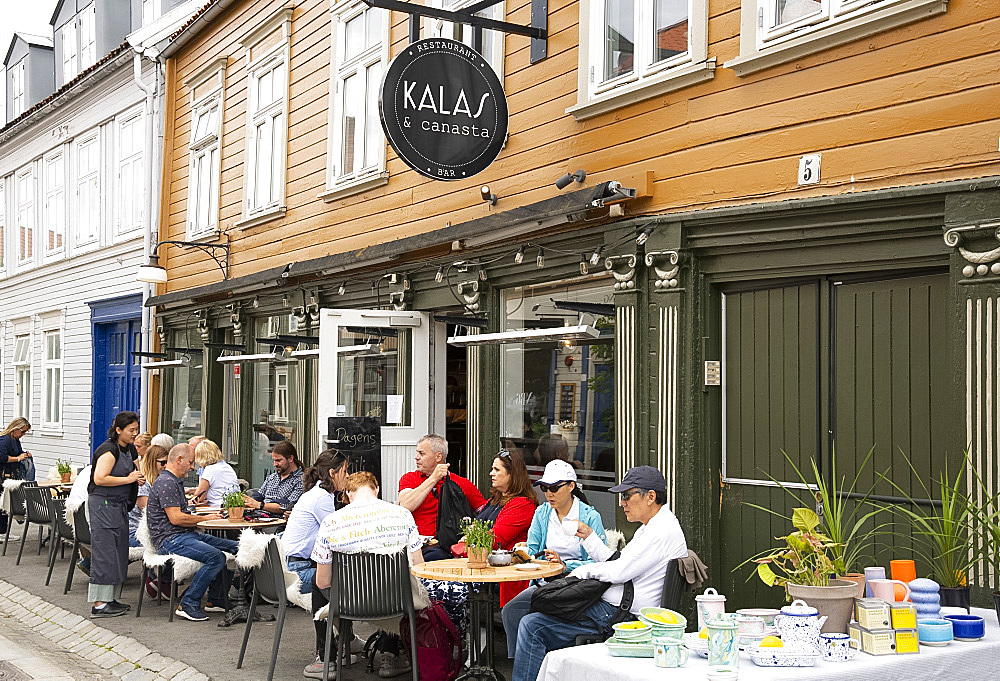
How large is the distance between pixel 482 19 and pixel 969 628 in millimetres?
5550

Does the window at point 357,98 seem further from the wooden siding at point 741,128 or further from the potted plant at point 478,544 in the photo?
the potted plant at point 478,544

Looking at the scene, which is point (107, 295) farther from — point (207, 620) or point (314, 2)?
point (207, 620)

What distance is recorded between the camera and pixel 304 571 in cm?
775

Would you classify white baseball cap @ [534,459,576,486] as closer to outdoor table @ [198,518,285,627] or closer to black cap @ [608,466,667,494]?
black cap @ [608,466,667,494]

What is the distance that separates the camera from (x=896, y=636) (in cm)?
455

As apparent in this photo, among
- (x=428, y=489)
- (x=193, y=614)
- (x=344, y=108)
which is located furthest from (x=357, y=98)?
(x=193, y=614)

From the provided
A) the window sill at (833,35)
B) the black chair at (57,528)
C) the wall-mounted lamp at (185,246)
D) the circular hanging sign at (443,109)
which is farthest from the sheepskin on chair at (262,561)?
the wall-mounted lamp at (185,246)

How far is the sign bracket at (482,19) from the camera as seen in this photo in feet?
26.0

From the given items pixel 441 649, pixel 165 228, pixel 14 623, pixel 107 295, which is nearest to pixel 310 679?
pixel 441 649

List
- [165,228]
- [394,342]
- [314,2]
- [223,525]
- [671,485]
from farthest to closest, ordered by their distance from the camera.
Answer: [165,228] < [314,2] < [394,342] < [223,525] < [671,485]

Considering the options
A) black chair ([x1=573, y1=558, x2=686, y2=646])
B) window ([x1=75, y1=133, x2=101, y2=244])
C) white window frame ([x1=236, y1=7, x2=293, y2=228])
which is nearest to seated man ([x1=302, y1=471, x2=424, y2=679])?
black chair ([x1=573, y1=558, x2=686, y2=646])

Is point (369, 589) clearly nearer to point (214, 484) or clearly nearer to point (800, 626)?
point (800, 626)

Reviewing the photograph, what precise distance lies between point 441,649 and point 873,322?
3.35m

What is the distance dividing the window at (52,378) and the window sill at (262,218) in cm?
829
